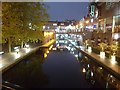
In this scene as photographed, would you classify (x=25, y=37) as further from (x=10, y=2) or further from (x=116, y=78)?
(x=116, y=78)

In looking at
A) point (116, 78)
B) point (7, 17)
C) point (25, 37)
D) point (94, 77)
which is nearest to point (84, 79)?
point (94, 77)

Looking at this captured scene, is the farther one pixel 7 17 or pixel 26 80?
pixel 26 80

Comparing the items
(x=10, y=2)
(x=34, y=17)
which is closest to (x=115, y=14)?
(x=34, y=17)

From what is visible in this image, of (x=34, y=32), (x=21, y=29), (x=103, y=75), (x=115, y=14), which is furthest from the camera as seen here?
(x=115, y=14)

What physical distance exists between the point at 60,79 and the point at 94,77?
12.2 feet

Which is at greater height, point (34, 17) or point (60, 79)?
point (34, 17)

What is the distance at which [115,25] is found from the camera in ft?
161

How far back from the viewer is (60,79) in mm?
26609

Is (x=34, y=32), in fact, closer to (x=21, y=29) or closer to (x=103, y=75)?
(x=21, y=29)

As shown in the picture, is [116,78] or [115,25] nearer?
[116,78]

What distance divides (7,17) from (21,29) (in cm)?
525

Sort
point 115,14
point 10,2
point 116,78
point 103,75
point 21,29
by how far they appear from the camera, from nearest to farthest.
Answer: point 116,78, point 10,2, point 103,75, point 21,29, point 115,14

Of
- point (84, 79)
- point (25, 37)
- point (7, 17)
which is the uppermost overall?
point (7, 17)

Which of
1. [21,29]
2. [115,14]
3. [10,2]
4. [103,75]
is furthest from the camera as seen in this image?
[115,14]
